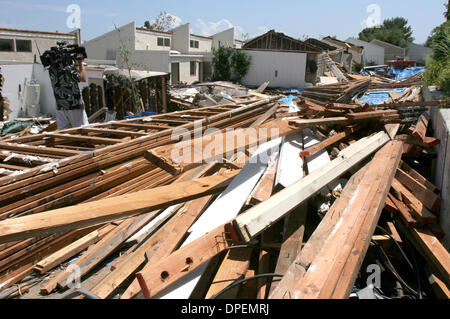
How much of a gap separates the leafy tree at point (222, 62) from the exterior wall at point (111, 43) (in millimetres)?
5617

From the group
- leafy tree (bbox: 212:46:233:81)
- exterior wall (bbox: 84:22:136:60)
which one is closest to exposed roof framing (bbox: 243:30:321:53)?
leafy tree (bbox: 212:46:233:81)

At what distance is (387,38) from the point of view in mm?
58719

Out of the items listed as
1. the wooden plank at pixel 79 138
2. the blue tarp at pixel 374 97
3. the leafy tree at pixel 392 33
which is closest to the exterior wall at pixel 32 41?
the blue tarp at pixel 374 97

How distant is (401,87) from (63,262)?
51.4 feet

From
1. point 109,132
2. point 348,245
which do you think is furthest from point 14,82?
point 348,245

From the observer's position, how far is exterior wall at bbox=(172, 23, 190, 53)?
1104 inches

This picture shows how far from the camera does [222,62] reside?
24.0 m

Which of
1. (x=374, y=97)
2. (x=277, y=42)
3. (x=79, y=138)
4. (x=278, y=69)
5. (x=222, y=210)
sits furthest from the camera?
(x=277, y=42)

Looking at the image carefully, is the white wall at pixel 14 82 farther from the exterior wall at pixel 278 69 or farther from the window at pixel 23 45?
the exterior wall at pixel 278 69

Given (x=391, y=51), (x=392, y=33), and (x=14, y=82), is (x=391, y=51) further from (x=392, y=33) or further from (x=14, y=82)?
(x=14, y=82)

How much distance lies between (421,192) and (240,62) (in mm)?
20813

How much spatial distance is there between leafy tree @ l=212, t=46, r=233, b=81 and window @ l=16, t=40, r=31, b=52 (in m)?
12.1
